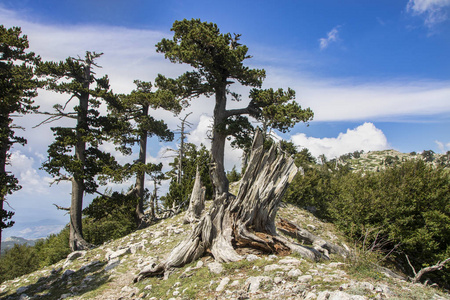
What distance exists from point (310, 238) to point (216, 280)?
6.48 m

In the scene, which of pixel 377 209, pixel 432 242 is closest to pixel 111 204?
pixel 377 209

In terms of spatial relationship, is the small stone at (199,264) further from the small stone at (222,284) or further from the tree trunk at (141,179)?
the tree trunk at (141,179)

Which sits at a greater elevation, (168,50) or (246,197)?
(168,50)


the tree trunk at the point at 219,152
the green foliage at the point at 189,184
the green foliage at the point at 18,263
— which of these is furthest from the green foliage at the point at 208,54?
the green foliage at the point at 18,263

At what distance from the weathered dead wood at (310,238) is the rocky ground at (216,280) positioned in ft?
5.86

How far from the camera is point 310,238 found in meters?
12.4

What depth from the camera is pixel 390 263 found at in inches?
639

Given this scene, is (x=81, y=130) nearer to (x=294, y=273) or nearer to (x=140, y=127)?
(x=140, y=127)

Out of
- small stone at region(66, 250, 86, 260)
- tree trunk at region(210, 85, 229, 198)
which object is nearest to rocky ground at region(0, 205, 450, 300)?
small stone at region(66, 250, 86, 260)

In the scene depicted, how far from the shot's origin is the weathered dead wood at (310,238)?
37.5ft

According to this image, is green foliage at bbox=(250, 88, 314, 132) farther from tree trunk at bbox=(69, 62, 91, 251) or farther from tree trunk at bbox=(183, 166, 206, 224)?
tree trunk at bbox=(69, 62, 91, 251)

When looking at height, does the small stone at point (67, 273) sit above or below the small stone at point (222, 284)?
below

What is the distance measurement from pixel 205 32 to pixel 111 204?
15.1 meters

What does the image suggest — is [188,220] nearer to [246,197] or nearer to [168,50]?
[246,197]
